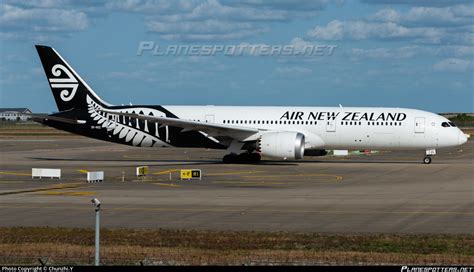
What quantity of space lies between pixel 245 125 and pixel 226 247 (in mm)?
33890

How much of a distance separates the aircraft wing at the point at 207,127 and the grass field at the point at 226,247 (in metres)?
28.1

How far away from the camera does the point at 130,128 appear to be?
54906mm

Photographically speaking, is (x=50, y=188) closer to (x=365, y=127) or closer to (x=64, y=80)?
(x=64, y=80)

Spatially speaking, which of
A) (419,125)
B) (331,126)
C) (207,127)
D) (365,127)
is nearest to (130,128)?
(207,127)

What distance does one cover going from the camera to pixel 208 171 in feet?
156

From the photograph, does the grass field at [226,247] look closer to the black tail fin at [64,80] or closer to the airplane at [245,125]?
the airplane at [245,125]

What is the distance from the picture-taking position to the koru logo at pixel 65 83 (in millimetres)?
56219

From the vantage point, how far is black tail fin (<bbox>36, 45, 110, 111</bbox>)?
5622 centimetres

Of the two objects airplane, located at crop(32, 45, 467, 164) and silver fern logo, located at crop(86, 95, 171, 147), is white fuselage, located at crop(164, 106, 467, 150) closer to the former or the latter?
airplane, located at crop(32, 45, 467, 164)

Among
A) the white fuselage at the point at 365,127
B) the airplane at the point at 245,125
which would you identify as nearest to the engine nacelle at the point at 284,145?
the airplane at the point at 245,125

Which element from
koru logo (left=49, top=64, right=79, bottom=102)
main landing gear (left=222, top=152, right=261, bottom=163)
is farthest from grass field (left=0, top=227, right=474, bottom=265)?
koru logo (left=49, top=64, right=79, bottom=102)

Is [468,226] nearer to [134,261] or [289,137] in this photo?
[134,261]

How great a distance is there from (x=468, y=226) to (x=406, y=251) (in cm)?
572

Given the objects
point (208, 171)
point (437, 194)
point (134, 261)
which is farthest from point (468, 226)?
point (208, 171)
